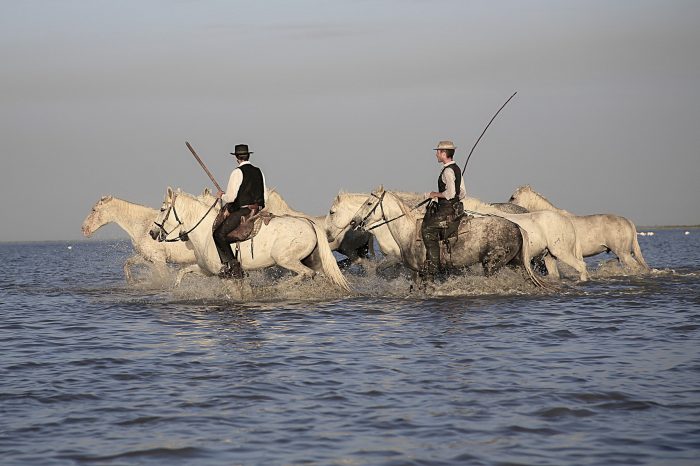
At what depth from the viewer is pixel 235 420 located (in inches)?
315

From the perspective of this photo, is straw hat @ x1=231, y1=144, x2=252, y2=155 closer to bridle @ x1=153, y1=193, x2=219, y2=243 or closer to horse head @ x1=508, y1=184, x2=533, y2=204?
→ bridle @ x1=153, y1=193, x2=219, y2=243

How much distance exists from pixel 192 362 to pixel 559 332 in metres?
4.79

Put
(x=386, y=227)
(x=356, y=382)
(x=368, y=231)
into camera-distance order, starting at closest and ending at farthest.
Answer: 1. (x=356, y=382)
2. (x=368, y=231)
3. (x=386, y=227)

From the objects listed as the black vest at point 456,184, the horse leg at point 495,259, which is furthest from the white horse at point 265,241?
the horse leg at point 495,259

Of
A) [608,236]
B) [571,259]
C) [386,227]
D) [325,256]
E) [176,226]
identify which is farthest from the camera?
[608,236]

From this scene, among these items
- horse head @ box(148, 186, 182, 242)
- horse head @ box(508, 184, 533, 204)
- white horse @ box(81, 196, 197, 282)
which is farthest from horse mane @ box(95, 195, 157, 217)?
horse head @ box(508, 184, 533, 204)

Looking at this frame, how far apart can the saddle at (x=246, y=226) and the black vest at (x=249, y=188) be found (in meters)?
0.17

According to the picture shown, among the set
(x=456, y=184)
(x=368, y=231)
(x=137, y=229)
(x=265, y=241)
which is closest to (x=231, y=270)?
(x=265, y=241)

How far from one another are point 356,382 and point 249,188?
6840 mm

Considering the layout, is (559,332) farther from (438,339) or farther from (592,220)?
(592,220)

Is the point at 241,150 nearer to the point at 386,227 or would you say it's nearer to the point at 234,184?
the point at 234,184

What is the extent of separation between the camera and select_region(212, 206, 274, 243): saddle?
15969 mm

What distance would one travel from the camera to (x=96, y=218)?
2202 centimetres

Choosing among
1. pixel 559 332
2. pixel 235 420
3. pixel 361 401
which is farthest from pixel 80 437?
pixel 559 332
